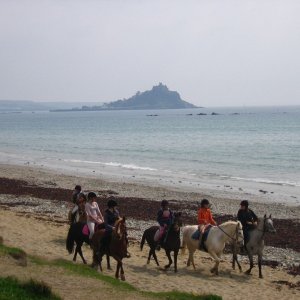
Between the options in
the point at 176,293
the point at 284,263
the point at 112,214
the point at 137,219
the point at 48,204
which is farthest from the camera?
the point at 48,204

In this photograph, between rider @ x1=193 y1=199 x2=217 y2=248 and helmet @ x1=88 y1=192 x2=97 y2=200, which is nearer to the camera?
helmet @ x1=88 y1=192 x2=97 y2=200

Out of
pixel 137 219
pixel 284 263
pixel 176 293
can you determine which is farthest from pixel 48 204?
pixel 176 293

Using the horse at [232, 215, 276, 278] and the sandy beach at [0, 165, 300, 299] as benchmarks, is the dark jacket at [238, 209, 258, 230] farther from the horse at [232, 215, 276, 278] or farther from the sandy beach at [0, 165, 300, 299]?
the sandy beach at [0, 165, 300, 299]

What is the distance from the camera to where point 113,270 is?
55.2 ft

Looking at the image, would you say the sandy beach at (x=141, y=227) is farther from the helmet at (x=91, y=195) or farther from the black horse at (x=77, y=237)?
the helmet at (x=91, y=195)

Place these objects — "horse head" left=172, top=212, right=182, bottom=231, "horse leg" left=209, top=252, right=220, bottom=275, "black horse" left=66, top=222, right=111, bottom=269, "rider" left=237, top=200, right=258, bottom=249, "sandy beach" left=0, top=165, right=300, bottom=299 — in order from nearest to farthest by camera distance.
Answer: "sandy beach" left=0, top=165, right=300, bottom=299 → "horse head" left=172, top=212, right=182, bottom=231 → "black horse" left=66, top=222, right=111, bottom=269 → "horse leg" left=209, top=252, right=220, bottom=275 → "rider" left=237, top=200, right=258, bottom=249

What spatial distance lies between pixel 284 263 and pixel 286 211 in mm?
12350

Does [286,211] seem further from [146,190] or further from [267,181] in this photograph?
[267,181]

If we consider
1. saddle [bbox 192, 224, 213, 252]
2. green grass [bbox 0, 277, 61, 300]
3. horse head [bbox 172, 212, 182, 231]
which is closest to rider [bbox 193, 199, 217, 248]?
saddle [bbox 192, 224, 213, 252]

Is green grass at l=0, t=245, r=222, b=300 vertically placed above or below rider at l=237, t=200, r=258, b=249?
below

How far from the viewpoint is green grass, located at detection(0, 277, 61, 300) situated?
11.2 metres

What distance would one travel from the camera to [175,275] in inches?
668

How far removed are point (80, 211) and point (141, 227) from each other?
25.1 feet

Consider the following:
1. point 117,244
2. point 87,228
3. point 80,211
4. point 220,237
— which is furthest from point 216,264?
point 80,211
